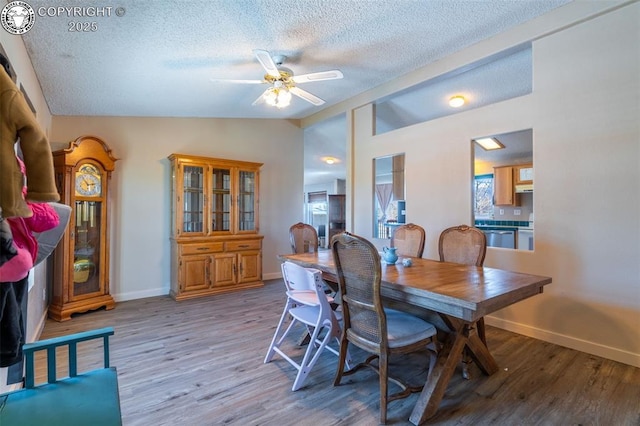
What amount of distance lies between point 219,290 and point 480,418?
141 inches

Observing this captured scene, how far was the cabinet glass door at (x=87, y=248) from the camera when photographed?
11.6ft

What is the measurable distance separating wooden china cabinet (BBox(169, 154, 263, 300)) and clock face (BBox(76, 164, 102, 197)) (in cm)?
89

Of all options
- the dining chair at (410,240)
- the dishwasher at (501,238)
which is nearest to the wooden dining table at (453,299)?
the dining chair at (410,240)

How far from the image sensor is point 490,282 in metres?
1.95

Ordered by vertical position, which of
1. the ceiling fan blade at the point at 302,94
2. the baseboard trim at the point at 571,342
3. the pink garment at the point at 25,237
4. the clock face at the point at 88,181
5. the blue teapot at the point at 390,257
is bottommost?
the baseboard trim at the point at 571,342

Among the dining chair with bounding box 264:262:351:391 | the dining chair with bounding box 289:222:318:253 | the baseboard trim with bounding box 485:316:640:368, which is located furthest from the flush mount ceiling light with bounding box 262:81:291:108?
the baseboard trim with bounding box 485:316:640:368

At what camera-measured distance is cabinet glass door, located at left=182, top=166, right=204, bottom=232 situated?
4.36 m

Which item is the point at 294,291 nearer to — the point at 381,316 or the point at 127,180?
the point at 381,316

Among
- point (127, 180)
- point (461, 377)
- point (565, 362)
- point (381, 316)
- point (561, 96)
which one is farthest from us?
point (127, 180)

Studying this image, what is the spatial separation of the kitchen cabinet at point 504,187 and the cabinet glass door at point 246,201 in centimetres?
484

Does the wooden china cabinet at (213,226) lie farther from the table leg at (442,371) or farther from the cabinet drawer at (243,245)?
the table leg at (442,371)

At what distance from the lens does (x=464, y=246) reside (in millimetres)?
2797

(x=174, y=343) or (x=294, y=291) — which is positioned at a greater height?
(x=294, y=291)

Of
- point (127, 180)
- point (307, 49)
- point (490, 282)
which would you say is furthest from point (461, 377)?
point (127, 180)
